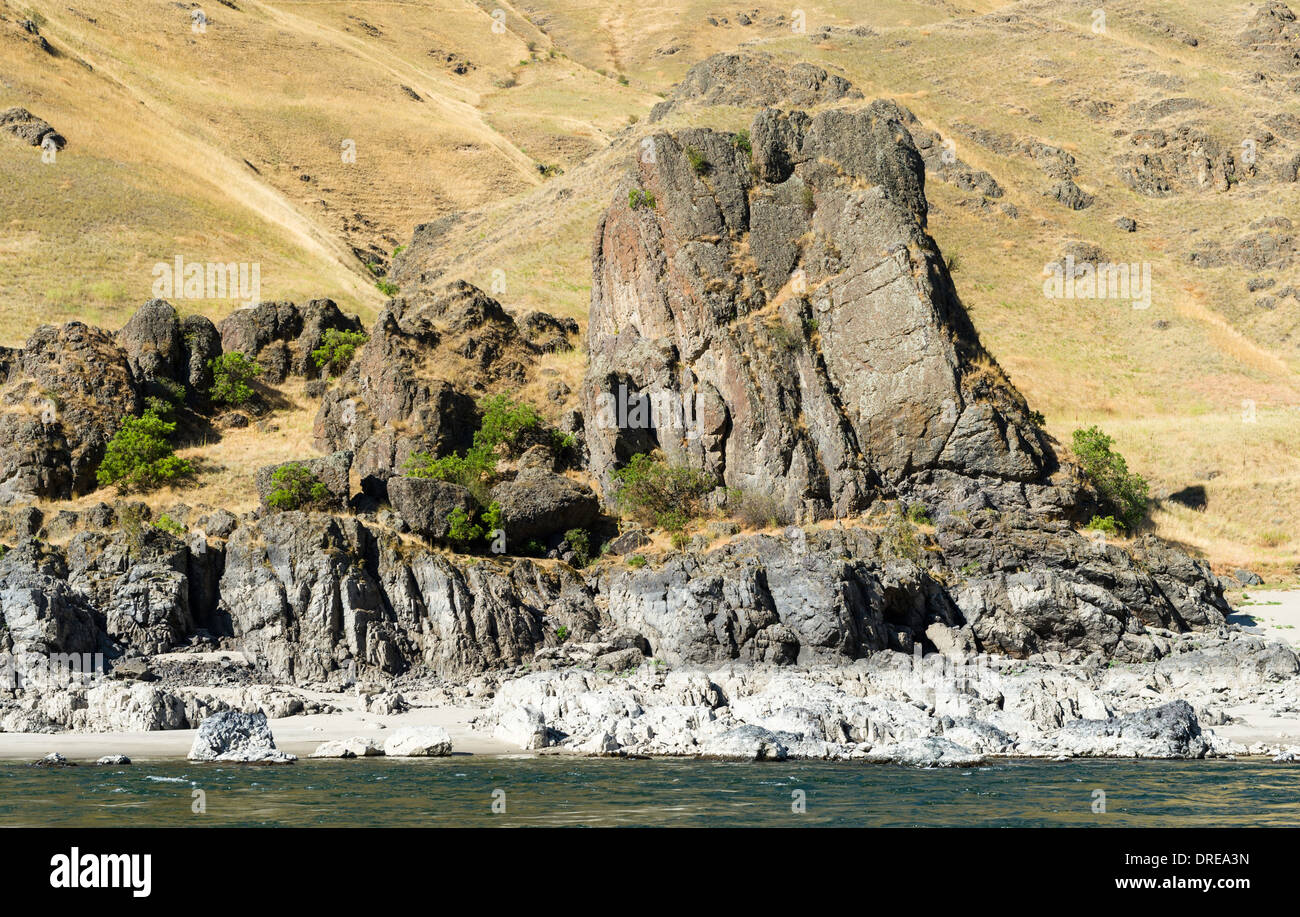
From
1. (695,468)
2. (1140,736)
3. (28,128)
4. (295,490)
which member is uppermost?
(28,128)

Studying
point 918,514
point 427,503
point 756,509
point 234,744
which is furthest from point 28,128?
point 234,744

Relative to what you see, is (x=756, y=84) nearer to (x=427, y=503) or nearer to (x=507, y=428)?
(x=507, y=428)

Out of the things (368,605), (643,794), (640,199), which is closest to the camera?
(643,794)

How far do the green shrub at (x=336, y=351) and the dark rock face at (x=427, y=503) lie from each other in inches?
745

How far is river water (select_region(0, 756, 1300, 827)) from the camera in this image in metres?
17.3

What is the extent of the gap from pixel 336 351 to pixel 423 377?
8952mm

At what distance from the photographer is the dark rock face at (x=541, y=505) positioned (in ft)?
131

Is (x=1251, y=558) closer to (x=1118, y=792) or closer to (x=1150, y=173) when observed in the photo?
(x=1118, y=792)

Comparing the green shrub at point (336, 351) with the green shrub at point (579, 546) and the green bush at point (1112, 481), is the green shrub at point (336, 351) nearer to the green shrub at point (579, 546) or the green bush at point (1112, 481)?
the green shrub at point (579, 546)

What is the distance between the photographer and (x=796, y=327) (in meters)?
42.9

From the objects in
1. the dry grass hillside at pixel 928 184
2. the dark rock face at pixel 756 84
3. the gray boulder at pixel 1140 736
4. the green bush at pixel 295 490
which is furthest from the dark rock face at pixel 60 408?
the dark rock face at pixel 756 84

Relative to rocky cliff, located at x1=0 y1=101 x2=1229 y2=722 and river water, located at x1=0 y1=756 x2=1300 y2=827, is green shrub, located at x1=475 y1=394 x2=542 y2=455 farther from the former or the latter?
river water, located at x1=0 y1=756 x2=1300 y2=827

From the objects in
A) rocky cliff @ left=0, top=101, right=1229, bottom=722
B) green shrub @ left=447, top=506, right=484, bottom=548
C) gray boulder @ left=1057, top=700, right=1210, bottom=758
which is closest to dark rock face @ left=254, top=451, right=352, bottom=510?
rocky cliff @ left=0, top=101, right=1229, bottom=722

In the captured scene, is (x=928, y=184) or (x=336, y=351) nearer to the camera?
(x=336, y=351)
